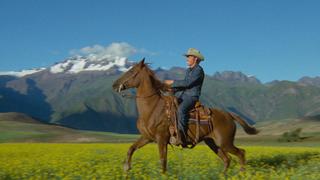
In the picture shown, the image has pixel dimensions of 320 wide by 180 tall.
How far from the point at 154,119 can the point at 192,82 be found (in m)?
1.56

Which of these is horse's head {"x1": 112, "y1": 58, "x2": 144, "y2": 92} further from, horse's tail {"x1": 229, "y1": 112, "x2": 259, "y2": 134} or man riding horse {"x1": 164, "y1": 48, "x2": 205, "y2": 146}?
horse's tail {"x1": 229, "y1": 112, "x2": 259, "y2": 134}

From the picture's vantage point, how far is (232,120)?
1515 cm

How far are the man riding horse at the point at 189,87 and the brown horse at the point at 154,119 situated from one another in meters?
0.36

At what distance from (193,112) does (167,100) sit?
2.85ft

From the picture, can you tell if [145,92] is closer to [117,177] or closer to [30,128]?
[117,177]

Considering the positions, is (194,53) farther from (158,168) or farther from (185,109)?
(158,168)

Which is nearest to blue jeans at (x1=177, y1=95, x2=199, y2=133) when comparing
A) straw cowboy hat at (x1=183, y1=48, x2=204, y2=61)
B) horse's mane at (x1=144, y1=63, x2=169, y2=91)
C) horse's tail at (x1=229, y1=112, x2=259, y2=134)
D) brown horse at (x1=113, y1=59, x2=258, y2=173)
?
brown horse at (x1=113, y1=59, x2=258, y2=173)

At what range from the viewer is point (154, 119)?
13930 millimetres

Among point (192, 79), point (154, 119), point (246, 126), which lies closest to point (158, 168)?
point (154, 119)

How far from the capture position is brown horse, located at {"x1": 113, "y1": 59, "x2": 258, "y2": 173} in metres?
13.9

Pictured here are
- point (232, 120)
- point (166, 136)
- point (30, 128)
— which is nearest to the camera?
point (166, 136)

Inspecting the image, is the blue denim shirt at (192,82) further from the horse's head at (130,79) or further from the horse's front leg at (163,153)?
the horse's front leg at (163,153)

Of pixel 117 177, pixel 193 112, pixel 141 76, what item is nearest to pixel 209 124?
pixel 193 112

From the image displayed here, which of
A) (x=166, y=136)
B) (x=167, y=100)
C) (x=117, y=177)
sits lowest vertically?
(x=117, y=177)
